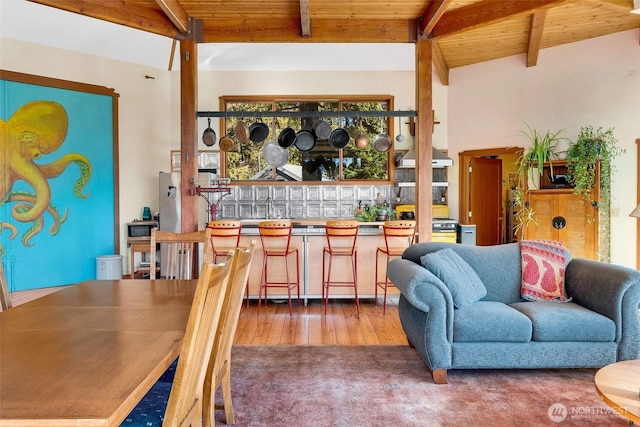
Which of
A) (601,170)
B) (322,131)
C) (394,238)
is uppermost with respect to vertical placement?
(322,131)

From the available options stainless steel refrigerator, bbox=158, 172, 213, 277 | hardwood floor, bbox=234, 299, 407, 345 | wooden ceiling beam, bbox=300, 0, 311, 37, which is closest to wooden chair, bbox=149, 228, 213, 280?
hardwood floor, bbox=234, 299, 407, 345

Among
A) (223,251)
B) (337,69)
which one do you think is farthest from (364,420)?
(337,69)

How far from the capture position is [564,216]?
607 cm

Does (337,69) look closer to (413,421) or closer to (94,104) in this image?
(94,104)

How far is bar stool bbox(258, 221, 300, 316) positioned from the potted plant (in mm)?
4028

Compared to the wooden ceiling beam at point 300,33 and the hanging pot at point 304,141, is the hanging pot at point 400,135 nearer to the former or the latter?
the hanging pot at point 304,141

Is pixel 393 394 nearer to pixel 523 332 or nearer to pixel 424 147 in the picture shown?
pixel 523 332

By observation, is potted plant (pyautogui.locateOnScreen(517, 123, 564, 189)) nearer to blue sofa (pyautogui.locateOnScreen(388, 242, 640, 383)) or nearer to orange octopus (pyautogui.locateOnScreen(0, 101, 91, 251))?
blue sofa (pyautogui.locateOnScreen(388, 242, 640, 383))

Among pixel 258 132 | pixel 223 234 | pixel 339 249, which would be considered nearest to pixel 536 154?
pixel 339 249

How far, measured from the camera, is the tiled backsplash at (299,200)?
7516mm

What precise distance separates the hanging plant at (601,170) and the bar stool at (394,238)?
2982 mm

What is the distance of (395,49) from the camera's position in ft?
24.4

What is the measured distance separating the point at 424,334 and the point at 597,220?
14.7ft

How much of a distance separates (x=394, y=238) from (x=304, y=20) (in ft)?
8.65
